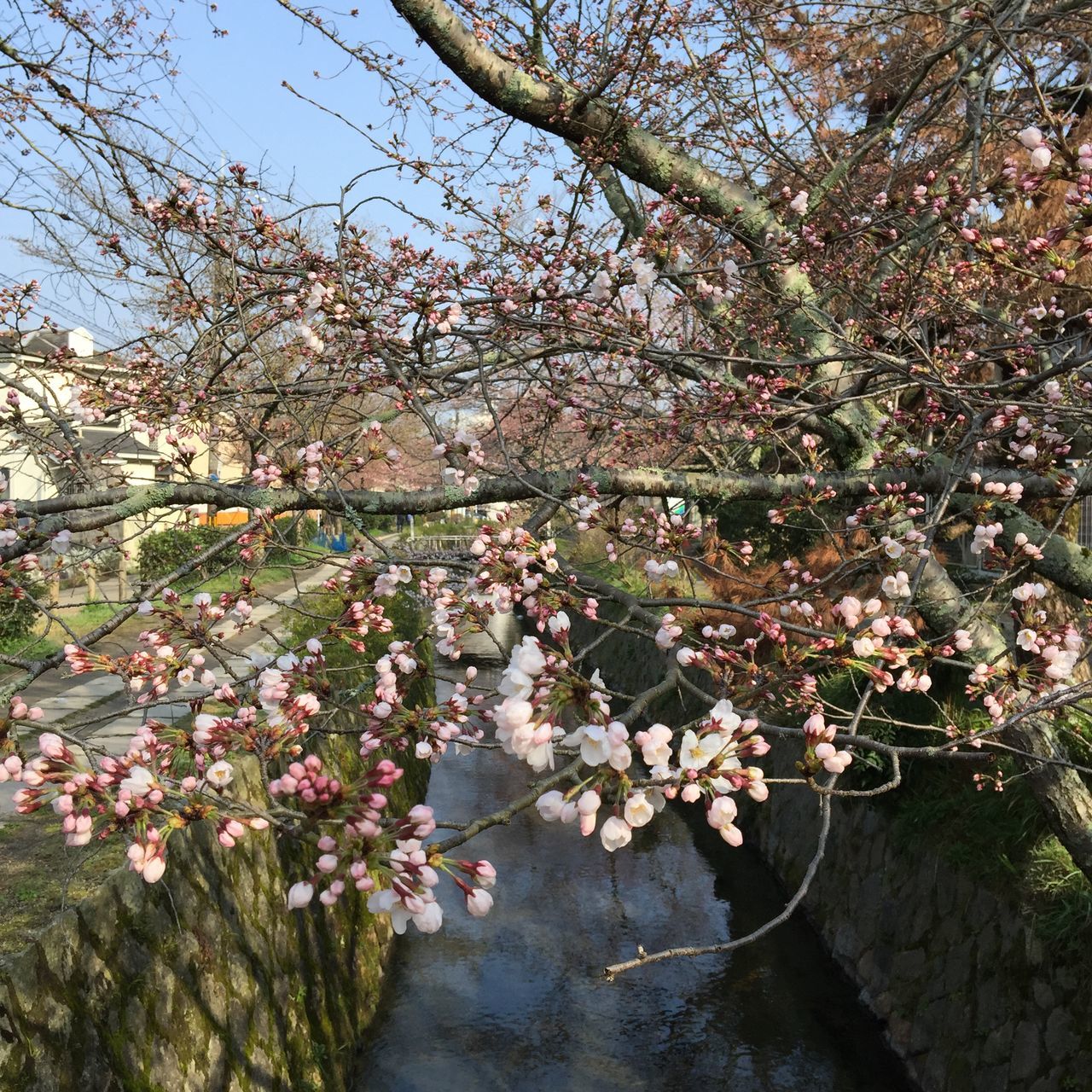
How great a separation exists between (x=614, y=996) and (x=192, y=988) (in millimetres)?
3775

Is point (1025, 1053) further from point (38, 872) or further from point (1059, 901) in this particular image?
point (38, 872)

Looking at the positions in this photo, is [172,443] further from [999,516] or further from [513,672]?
[999,516]

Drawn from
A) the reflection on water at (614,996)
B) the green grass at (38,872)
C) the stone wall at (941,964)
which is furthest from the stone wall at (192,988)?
the stone wall at (941,964)

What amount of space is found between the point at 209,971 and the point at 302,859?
172 centimetres

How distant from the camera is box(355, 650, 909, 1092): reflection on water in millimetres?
6000

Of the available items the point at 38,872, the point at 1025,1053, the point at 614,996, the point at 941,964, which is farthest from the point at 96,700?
the point at 1025,1053

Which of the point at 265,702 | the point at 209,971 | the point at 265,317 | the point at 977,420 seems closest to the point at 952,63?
the point at 977,420

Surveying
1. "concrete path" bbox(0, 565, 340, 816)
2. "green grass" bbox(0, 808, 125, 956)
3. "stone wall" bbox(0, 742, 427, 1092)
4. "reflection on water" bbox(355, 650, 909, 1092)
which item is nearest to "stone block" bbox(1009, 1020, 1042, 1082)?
"reflection on water" bbox(355, 650, 909, 1092)

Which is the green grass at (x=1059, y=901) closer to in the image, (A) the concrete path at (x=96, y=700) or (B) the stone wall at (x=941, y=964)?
(B) the stone wall at (x=941, y=964)

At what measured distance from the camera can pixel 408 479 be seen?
120 feet

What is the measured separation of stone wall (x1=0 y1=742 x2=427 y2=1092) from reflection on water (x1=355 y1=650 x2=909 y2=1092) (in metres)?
0.72

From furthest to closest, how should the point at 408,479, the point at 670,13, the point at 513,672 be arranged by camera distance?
the point at 408,479, the point at 670,13, the point at 513,672

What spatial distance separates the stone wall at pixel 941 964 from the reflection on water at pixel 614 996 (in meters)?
0.30

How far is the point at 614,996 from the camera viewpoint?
7.04 m
